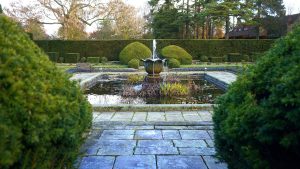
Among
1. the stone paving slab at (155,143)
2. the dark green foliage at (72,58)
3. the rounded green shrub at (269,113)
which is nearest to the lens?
the rounded green shrub at (269,113)

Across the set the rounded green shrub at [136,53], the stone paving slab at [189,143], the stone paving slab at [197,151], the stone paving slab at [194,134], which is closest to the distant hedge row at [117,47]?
the rounded green shrub at [136,53]

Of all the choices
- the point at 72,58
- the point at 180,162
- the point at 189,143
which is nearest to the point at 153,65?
the point at 189,143

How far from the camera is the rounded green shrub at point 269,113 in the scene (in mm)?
1908

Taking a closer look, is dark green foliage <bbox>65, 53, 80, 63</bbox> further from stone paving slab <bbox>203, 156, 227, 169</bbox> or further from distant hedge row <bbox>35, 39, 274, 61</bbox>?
stone paving slab <bbox>203, 156, 227, 169</bbox>

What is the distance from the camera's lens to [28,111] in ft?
6.02

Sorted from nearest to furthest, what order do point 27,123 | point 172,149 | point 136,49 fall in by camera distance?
1. point 27,123
2. point 172,149
3. point 136,49

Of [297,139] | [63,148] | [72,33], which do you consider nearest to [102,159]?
[63,148]

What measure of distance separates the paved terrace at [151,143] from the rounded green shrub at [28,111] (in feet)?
4.59

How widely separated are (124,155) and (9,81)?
2.40 m

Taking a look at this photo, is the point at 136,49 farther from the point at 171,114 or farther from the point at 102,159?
the point at 102,159

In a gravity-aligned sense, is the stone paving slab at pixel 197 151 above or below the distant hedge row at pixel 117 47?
below

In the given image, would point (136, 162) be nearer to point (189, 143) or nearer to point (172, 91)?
point (189, 143)

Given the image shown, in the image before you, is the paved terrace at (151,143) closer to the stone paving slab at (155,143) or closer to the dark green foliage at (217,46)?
the stone paving slab at (155,143)

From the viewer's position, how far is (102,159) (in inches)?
151
